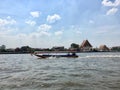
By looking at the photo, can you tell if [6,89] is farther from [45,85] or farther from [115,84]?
[115,84]

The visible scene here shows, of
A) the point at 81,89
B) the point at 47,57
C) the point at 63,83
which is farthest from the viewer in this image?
the point at 47,57

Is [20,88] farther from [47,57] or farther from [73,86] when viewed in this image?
[47,57]

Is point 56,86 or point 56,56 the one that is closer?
point 56,86

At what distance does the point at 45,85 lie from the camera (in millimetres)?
20250

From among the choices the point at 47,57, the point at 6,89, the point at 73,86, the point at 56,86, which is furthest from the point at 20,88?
the point at 47,57

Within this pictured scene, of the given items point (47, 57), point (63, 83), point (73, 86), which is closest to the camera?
point (73, 86)

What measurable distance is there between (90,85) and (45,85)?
361 centimetres

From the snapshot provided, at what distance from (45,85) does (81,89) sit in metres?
3.30

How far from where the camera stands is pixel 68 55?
7588cm

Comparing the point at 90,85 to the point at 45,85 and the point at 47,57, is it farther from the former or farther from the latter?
the point at 47,57

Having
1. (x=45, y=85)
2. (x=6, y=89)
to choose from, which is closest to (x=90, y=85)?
(x=45, y=85)

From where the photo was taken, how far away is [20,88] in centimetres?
1892

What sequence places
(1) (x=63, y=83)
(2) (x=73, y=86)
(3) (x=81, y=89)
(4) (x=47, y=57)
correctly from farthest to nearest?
(4) (x=47, y=57), (1) (x=63, y=83), (2) (x=73, y=86), (3) (x=81, y=89)

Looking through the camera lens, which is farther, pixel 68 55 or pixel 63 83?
pixel 68 55
